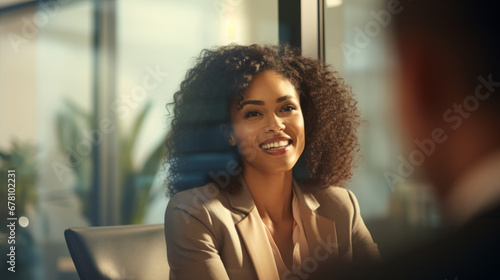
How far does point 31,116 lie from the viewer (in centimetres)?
117

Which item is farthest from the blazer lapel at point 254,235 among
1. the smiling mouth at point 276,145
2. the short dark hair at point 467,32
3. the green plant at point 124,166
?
the short dark hair at point 467,32

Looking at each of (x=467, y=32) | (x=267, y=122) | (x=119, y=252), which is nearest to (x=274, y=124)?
(x=267, y=122)

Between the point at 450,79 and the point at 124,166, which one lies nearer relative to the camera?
the point at 124,166

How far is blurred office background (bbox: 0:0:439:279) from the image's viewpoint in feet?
3.82

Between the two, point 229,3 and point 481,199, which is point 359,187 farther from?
point 229,3

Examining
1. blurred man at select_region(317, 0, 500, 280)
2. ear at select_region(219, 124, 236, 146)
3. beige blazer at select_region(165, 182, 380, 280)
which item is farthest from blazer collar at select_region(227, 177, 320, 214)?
blurred man at select_region(317, 0, 500, 280)

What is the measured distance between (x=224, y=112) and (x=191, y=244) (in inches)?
13.9

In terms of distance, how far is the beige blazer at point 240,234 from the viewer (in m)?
1.31

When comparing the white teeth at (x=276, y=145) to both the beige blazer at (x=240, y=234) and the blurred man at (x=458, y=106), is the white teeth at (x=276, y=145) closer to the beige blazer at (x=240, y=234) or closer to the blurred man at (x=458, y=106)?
the beige blazer at (x=240, y=234)

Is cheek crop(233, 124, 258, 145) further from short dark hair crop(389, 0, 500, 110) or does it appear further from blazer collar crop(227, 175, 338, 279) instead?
short dark hair crop(389, 0, 500, 110)

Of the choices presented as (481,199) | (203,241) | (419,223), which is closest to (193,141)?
(203,241)

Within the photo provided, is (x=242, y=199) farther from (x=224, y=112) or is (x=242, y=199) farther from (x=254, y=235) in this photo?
(x=224, y=112)

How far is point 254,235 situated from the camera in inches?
55.1

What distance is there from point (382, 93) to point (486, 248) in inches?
26.2
